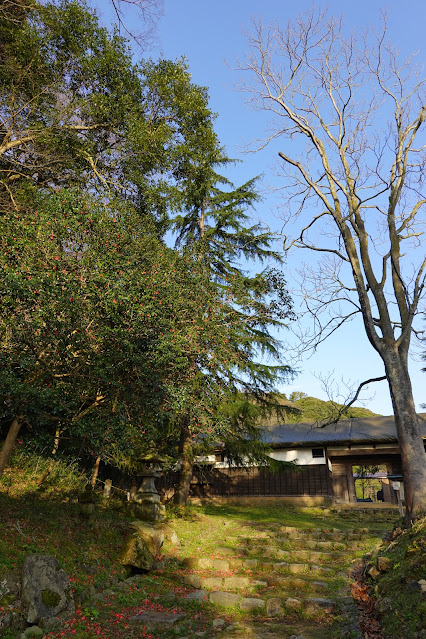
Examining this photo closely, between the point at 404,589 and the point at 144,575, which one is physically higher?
the point at 404,589

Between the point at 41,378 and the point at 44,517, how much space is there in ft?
11.8

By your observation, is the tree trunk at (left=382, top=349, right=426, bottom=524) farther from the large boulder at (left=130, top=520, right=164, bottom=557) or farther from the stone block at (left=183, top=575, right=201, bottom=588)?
the large boulder at (left=130, top=520, right=164, bottom=557)

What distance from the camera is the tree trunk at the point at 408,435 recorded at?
748 centimetres

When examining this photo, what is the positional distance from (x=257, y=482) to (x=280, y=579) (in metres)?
14.1

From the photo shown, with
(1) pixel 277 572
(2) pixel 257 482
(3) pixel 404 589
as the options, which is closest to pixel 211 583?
(1) pixel 277 572

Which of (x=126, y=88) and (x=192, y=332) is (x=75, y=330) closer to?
(x=192, y=332)

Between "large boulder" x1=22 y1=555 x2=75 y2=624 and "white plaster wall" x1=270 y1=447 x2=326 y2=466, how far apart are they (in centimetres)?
1676

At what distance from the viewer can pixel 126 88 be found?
13.2 meters

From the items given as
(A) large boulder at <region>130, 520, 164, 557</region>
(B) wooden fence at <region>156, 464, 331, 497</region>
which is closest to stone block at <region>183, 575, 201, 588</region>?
(A) large boulder at <region>130, 520, 164, 557</region>

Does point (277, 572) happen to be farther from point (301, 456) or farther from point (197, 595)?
point (301, 456)

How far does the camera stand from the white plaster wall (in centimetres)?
2159

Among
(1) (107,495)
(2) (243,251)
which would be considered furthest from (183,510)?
(2) (243,251)

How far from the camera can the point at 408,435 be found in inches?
311

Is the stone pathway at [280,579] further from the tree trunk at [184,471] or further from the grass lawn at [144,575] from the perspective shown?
the tree trunk at [184,471]
